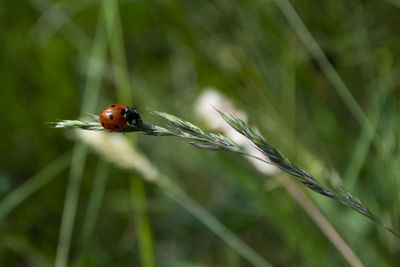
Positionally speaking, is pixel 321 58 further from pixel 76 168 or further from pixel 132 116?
pixel 76 168

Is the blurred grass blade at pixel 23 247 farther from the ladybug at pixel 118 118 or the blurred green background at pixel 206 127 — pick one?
the ladybug at pixel 118 118

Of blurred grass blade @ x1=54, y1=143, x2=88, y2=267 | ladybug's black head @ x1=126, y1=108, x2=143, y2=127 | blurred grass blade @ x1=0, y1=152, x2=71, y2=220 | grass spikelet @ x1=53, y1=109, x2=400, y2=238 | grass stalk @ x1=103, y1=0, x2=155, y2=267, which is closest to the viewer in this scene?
grass spikelet @ x1=53, y1=109, x2=400, y2=238

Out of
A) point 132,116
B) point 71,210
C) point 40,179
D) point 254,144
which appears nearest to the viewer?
point 254,144

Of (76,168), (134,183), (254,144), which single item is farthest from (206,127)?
(254,144)

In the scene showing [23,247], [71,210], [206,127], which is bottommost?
[23,247]

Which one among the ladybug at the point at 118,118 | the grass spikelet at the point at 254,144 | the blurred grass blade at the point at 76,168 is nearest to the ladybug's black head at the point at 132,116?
the ladybug at the point at 118,118

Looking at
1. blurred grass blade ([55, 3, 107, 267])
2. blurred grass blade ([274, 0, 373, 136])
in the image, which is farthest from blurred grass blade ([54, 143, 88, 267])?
blurred grass blade ([274, 0, 373, 136])

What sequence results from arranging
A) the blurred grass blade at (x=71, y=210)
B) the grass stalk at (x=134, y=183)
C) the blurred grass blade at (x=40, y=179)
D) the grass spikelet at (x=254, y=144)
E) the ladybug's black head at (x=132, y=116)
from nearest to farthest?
1. the grass spikelet at (x=254, y=144)
2. the ladybug's black head at (x=132, y=116)
3. the grass stalk at (x=134, y=183)
4. the blurred grass blade at (x=71, y=210)
5. the blurred grass blade at (x=40, y=179)

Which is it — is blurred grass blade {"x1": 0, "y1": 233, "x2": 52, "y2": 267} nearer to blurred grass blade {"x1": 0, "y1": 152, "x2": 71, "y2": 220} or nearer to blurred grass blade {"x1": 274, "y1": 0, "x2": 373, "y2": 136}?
blurred grass blade {"x1": 0, "y1": 152, "x2": 71, "y2": 220}

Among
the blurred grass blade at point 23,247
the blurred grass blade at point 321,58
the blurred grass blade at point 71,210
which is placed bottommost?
the blurred grass blade at point 23,247
